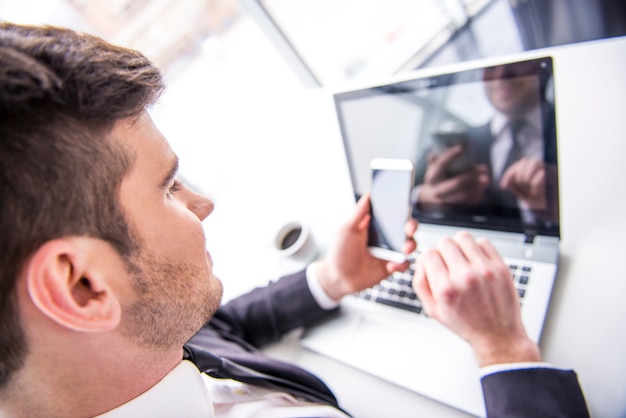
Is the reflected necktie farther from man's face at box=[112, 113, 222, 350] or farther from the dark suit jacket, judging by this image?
man's face at box=[112, 113, 222, 350]

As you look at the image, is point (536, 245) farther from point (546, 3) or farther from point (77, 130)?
point (546, 3)

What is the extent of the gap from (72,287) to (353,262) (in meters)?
→ 0.45

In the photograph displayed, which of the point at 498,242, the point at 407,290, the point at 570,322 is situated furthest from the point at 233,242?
the point at 570,322

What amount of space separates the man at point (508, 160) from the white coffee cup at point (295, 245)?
28 centimetres

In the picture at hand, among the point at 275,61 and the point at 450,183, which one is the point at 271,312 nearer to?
the point at 450,183

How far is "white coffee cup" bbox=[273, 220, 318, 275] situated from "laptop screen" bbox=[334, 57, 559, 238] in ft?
0.58

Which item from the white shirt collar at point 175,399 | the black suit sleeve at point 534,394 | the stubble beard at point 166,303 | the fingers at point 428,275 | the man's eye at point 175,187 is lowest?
the black suit sleeve at point 534,394

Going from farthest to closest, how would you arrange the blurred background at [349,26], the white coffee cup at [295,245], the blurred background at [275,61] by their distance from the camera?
the blurred background at [349,26] → the blurred background at [275,61] → the white coffee cup at [295,245]

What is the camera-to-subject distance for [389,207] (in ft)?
2.13

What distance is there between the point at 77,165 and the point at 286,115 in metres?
0.83

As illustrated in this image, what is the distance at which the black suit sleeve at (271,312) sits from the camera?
0.72m

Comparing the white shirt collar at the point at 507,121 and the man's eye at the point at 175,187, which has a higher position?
the man's eye at the point at 175,187

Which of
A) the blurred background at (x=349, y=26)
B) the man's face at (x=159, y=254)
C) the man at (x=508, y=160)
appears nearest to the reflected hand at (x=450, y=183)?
the man at (x=508, y=160)

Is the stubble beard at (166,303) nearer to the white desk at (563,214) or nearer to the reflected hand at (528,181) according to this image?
the white desk at (563,214)
